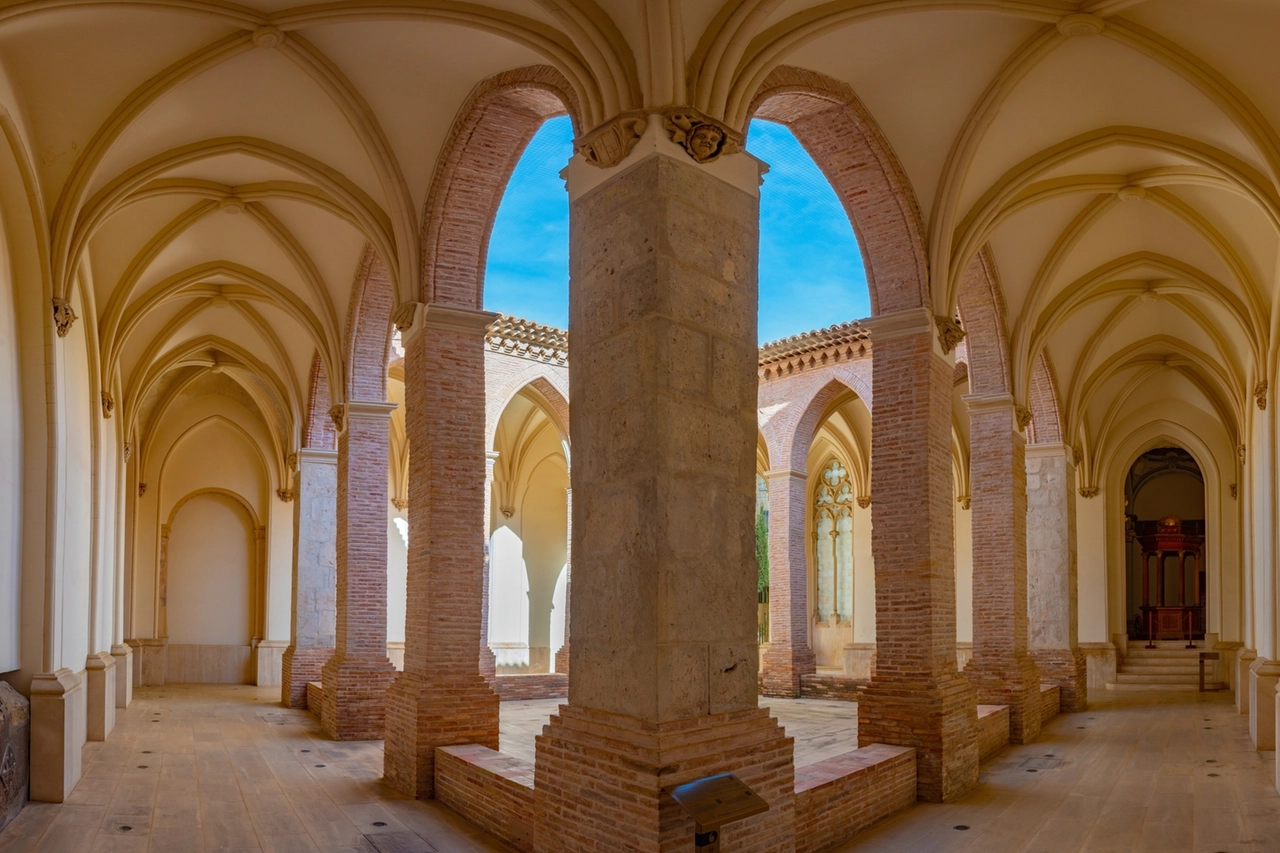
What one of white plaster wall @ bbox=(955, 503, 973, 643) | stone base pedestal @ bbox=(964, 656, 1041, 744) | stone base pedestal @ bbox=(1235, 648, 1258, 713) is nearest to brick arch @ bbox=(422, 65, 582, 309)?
stone base pedestal @ bbox=(964, 656, 1041, 744)

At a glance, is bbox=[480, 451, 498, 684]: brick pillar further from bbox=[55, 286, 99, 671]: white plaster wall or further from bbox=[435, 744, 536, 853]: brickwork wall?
bbox=[435, 744, 536, 853]: brickwork wall

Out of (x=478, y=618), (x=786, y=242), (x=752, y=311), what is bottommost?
(x=478, y=618)

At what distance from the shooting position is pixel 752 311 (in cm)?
624

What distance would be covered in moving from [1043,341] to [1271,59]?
19.3 feet

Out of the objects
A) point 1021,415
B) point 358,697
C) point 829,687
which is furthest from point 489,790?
point 829,687

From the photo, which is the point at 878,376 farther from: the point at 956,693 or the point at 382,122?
the point at 382,122

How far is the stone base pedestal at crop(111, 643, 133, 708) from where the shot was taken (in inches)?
600

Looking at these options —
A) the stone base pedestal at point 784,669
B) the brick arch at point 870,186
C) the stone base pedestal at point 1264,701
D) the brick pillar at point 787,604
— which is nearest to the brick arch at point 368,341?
the brick arch at point 870,186

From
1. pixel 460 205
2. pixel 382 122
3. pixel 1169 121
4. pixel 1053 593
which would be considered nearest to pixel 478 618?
pixel 460 205

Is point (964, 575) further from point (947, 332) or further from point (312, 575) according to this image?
point (947, 332)

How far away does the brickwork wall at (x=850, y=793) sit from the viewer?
6.88 meters

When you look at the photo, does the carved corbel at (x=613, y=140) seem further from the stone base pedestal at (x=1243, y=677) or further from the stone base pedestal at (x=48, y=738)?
the stone base pedestal at (x=1243, y=677)

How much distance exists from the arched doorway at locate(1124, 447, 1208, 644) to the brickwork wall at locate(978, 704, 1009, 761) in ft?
47.8

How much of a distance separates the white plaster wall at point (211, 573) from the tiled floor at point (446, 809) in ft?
25.6
